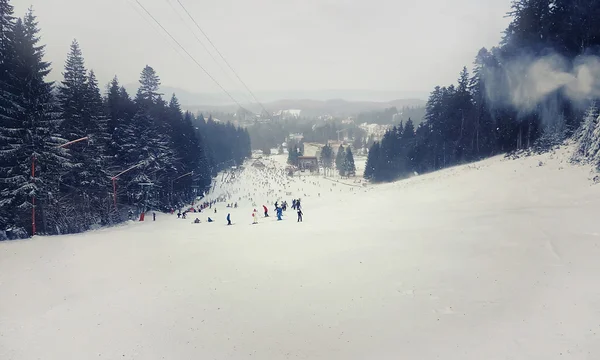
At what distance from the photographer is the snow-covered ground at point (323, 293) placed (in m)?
7.39

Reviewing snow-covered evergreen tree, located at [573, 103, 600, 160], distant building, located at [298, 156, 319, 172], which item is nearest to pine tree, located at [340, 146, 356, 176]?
distant building, located at [298, 156, 319, 172]

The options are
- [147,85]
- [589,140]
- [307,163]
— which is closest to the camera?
[589,140]

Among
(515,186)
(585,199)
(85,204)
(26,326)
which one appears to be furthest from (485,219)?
(85,204)

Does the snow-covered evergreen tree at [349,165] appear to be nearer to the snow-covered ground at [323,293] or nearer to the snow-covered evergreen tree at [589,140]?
the snow-covered evergreen tree at [589,140]

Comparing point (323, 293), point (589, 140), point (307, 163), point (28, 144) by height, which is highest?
point (28, 144)

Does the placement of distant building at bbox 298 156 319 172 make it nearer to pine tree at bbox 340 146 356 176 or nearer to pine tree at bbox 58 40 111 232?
pine tree at bbox 340 146 356 176

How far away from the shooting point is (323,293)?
986 centimetres

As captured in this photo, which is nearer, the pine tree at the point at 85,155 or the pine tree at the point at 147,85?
the pine tree at the point at 85,155

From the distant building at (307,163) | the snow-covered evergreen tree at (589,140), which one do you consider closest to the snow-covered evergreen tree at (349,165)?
the distant building at (307,163)

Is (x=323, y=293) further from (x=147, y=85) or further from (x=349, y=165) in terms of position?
(x=349, y=165)

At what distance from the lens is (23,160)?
843 inches

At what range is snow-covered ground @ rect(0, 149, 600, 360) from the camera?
739 centimetres

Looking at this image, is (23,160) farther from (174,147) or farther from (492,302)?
(174,147)

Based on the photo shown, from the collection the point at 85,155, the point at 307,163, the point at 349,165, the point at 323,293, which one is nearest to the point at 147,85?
the point at 85,155
